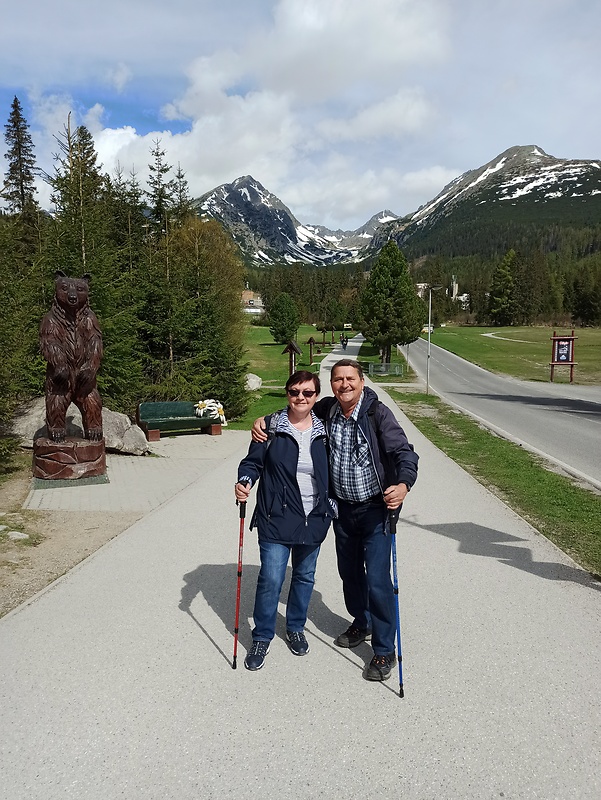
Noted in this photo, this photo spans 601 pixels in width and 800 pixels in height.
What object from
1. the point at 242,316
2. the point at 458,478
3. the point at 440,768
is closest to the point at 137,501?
the point at 458,478

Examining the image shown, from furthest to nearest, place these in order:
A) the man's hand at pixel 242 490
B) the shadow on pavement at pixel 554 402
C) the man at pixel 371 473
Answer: the shadow on pavement at pixel 554 402, the man's hand at pixel 242 490, the man at pixel 371 473

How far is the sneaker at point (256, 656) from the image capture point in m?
3.62

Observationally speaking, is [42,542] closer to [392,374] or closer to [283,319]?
[392,374]

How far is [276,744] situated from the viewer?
2891 millimetres

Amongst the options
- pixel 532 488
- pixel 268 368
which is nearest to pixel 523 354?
pixel 268 368

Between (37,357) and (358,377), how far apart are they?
456 inches

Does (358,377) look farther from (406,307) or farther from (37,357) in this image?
(406,307)

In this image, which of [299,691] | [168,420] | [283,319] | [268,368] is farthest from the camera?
[283,319]

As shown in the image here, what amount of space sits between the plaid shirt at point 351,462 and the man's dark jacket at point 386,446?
1.4 inches

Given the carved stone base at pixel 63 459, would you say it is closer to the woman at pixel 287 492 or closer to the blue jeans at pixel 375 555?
the woman at pixel 287 492

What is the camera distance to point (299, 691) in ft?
11.1

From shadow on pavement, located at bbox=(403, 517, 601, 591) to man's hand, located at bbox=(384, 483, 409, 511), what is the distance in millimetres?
2639

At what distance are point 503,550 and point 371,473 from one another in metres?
3.14

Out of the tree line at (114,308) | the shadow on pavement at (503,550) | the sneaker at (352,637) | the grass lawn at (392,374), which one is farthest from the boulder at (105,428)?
the grass lawn at (392,374)
